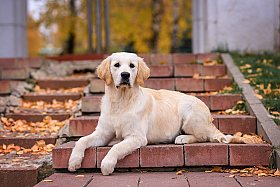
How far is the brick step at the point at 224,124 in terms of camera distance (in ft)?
13.2

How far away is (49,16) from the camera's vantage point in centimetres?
1622

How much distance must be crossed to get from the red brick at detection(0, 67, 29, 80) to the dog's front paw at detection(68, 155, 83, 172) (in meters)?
3.98

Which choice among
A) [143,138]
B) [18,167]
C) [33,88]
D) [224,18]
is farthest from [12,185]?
[224,18]

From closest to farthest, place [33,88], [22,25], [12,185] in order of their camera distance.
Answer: [12,185], [33,88], [22,25]

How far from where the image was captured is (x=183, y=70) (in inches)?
237

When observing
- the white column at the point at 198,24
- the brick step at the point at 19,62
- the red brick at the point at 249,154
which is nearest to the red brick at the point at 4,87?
the brick step at the point at 19,62

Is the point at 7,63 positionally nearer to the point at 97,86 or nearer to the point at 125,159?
the point at 97,86

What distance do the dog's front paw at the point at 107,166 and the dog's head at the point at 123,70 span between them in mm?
806

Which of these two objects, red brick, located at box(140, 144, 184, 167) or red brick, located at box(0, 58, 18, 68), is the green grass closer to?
red brick, located at box(140, 144, 184, 167)

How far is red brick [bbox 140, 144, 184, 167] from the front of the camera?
324 cm

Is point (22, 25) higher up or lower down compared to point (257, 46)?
higher up

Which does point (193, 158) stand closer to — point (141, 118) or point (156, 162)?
point (156, 162)

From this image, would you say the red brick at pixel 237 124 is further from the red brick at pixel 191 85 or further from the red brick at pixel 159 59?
the red brick at pixel 159 59

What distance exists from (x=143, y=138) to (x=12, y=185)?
61.7 inches
